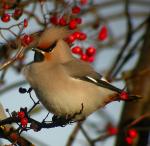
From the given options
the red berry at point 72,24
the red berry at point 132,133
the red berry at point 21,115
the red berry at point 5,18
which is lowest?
the red berry at point 132,133

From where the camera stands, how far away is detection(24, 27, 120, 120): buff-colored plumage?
3.69m

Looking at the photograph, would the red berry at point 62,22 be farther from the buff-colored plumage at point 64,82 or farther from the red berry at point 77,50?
the red berry at point 77,50

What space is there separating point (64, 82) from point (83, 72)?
0.57ft

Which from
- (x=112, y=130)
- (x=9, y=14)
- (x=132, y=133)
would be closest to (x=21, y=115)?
(x=9, y=14)

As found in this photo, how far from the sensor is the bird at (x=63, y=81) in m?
3.69

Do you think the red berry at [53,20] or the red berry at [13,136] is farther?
the red berry at [53,20]

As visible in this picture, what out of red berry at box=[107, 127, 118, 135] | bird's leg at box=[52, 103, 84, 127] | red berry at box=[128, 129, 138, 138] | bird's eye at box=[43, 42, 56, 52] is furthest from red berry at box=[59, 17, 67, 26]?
red berry at box=[107, 127, 118, 135]

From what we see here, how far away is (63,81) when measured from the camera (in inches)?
151

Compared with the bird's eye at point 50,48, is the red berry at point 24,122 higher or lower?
lower

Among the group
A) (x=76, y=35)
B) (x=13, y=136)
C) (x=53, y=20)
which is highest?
(x=53, y=20)

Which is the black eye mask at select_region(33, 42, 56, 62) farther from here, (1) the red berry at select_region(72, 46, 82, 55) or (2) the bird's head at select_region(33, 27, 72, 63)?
(1) the red berry at select_region(72, 46, 82, 55)

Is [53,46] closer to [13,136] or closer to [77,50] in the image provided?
[77,50]

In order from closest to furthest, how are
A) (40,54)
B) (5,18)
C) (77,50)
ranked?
1. (5,18)
2. (40,54)
3. (77,50)

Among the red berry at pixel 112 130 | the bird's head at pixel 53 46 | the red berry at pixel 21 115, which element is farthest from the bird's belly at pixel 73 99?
the red berry at pixel 112 130
